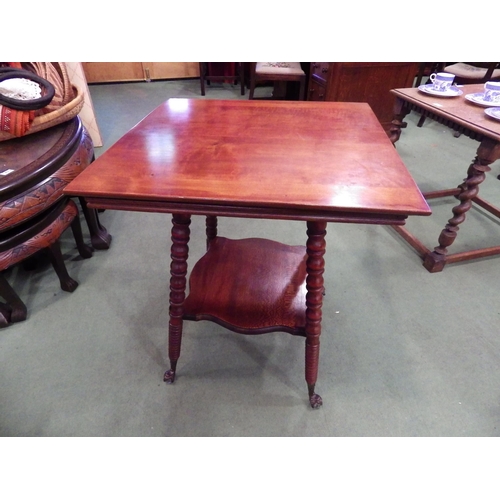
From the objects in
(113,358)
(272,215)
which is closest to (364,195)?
(272,215)

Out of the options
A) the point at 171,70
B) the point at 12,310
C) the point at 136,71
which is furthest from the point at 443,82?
the point at 136,71

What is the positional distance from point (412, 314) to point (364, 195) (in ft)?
2.90

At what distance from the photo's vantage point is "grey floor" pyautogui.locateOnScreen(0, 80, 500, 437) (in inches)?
39.4

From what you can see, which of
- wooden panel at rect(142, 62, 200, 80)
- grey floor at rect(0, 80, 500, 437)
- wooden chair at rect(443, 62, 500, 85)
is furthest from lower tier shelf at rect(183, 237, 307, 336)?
wooden panel at rect(142, 62, 200, 80)

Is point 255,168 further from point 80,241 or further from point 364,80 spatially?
point 364,80

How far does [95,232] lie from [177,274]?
90 cm

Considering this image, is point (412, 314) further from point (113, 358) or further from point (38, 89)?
point (38, 89)

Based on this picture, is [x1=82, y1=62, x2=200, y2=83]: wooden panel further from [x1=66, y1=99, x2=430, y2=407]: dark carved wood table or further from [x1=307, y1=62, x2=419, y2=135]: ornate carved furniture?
[x1=66, y1=99, x2=430, y2=407]: dark carved wood table

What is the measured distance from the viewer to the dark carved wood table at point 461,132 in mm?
1203

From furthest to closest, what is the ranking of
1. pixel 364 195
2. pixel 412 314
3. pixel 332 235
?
pixel 332 235 < pixel 412 314 < pixel 364 195

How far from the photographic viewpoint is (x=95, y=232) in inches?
63.3

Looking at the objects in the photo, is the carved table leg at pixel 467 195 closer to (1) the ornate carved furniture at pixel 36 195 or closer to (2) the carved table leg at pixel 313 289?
(2) the carved table leg at pixel 313 289

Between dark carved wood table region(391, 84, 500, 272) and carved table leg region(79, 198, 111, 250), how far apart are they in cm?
154

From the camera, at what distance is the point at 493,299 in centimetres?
140
